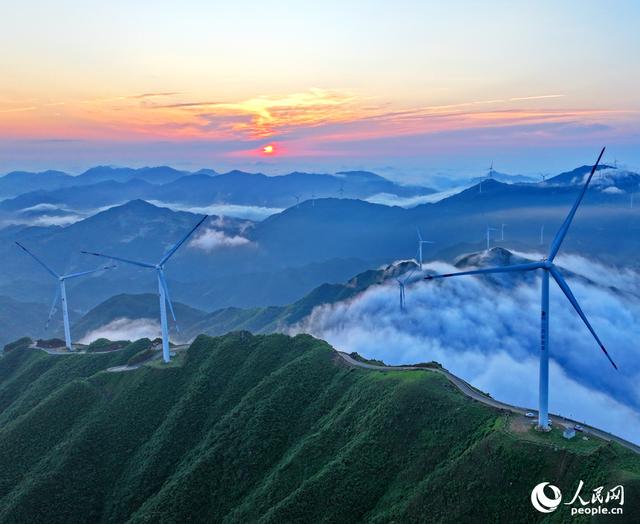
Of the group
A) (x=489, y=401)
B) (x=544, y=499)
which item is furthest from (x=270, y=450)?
(x=544, y=499)

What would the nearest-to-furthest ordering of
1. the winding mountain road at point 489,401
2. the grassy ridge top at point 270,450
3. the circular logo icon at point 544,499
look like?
the circular logo icon at point 544,499 → the grassy ridge top at point 270,450 → the winding mountain road at point 489,401

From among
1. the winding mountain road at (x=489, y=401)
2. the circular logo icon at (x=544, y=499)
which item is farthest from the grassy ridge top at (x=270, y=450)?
the winding mountain road at (x=489, y=401)

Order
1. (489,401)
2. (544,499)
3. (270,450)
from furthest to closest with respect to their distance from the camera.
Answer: (270,450) < (489,401) < (544,499)

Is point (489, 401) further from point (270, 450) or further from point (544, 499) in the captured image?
point (270, 450)

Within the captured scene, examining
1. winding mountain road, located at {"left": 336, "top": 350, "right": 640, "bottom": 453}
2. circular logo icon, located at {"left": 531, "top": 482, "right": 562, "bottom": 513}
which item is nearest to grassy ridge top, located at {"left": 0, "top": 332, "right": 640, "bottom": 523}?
circular logo icon, located at {"left": 531, "top": 482, "right": 562, "bottom": 513}

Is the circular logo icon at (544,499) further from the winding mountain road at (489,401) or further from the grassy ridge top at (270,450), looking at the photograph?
the winding mountain road at (489,401)

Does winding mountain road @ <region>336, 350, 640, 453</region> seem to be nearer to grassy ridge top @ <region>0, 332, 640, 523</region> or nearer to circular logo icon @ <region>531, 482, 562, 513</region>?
grassy ridge top @ <region>0, 332, 640, 523</region>
